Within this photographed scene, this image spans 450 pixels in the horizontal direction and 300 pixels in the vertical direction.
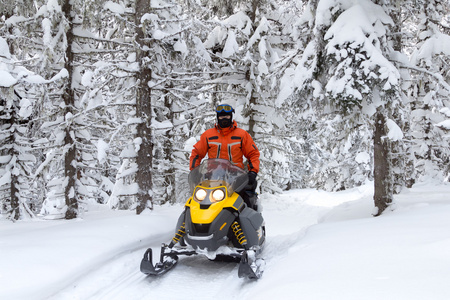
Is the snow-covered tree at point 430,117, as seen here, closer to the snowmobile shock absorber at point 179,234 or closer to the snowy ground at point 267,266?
the snowy ground at point 267,266

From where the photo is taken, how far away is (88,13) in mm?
9891

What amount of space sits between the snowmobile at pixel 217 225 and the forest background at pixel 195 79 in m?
3.11

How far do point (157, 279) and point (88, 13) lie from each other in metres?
7.86

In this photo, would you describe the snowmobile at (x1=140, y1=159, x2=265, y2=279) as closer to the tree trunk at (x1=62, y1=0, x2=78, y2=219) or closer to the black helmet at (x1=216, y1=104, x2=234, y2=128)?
the black helmet at (x1=216, y1=104, x2=234, y2=128)

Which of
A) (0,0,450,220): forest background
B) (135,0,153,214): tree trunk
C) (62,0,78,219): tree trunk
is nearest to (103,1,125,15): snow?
(0,0,450,220): forest background

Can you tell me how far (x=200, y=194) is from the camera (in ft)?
17.7

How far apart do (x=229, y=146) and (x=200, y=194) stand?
1194 mm

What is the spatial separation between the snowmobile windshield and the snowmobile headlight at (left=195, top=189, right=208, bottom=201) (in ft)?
0.46

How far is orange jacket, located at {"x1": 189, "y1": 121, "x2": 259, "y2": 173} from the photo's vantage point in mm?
6242

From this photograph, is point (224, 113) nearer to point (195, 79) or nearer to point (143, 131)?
point (143, 131)

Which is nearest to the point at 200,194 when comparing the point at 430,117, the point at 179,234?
the point at 179,234

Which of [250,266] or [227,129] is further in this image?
[227,129]

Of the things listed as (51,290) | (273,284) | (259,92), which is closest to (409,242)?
(273,284)

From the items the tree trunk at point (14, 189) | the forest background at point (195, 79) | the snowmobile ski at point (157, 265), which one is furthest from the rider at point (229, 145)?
the tree trunk at point (14, 189)
